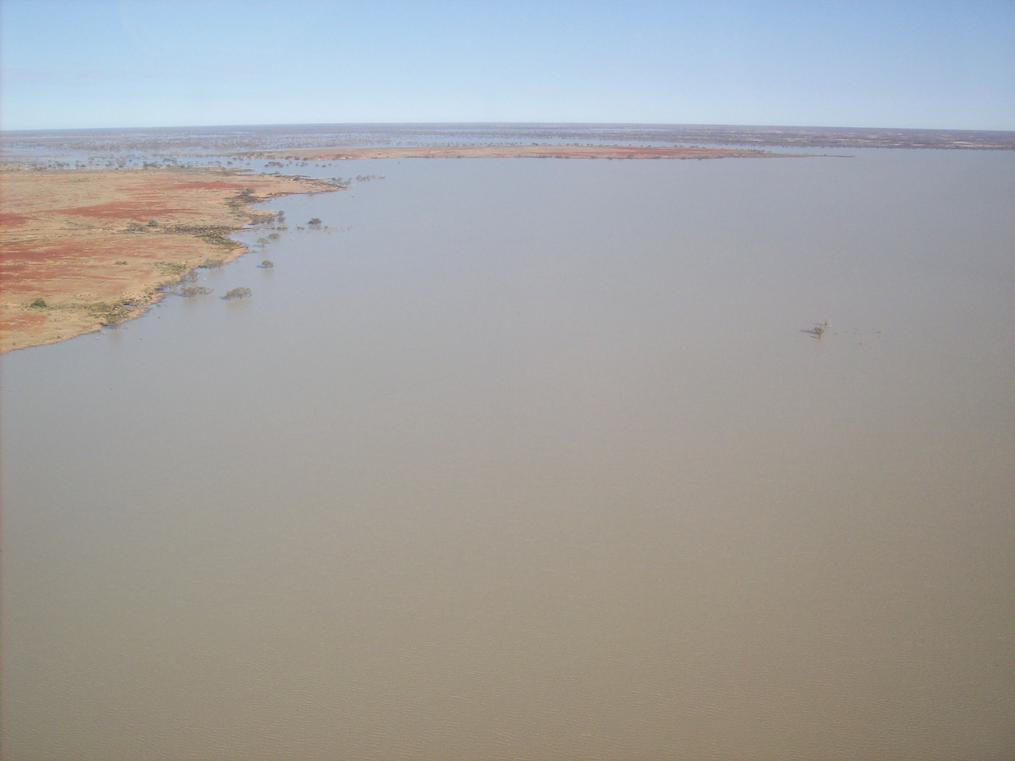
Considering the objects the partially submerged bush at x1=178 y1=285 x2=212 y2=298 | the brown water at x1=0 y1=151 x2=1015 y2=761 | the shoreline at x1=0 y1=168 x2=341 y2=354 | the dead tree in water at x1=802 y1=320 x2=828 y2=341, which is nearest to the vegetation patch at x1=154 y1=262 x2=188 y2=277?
the shoreline at x1=0 y1=168 x2=341 y2=354

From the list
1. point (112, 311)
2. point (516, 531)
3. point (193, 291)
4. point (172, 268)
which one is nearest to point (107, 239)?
point (172, 268)

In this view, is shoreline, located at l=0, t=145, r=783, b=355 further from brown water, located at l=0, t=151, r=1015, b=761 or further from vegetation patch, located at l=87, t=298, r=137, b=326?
brown water, located at l=0, t=151, r=1015, b=761

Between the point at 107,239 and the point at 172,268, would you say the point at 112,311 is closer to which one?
the point at 172,268

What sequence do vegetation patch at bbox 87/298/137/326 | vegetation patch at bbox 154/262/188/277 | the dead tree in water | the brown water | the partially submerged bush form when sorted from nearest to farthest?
the brown water < the dead tree in water < vegetation patch at bbox 87/298/137/326 < the partially submerged bush < vegetation patch at bbox 154/262/188/277

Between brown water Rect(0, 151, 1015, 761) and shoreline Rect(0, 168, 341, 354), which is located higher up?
shoreline Rect(0, 168, 341, 354)

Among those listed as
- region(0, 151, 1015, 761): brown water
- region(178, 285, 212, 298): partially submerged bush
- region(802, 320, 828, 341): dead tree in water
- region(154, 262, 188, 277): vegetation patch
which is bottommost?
region(0, 151, 1015, 761): brown water
